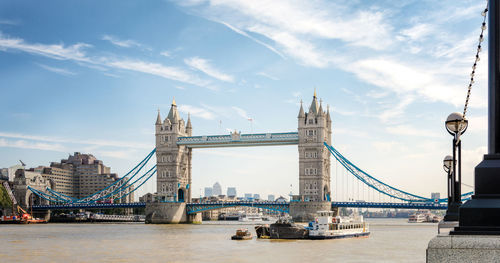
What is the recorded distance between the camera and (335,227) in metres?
50.2

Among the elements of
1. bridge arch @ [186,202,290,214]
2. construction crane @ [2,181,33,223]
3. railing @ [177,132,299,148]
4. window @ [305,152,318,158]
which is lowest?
construction crane @ [2,181,33,223]

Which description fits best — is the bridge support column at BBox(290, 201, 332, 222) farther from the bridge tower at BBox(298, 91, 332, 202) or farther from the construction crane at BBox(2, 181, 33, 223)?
the construction crane at BBox(2, 181, 33, 223)

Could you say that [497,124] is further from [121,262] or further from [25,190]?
[25,190]

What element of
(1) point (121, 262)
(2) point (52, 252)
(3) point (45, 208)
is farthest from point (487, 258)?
(3) point (45, 208)

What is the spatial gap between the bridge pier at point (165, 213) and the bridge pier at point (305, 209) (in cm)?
1847

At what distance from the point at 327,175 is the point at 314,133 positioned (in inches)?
319

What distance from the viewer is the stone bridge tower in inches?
3824

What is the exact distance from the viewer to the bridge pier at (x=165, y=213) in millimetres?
89625

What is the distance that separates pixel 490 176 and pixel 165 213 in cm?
8725

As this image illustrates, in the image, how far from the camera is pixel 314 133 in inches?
3553

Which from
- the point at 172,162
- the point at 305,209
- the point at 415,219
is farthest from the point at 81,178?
the point at 305,209

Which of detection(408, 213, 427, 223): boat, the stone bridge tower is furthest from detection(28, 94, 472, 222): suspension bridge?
detection(408, 213, 427, 223): boat

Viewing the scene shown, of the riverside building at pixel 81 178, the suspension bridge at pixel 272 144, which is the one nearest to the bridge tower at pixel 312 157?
the suspension bridge at pixel 272 144

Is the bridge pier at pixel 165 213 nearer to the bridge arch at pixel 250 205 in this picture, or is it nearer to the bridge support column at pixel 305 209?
the bridge arch at pixel 250 205
